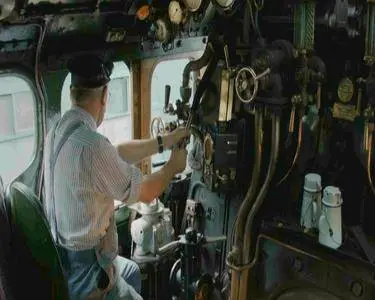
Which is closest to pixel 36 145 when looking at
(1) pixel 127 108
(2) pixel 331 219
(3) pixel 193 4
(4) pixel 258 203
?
(1) pixel 127 108

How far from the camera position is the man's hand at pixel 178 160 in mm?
3260

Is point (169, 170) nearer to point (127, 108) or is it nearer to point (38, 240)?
point (38, 240)

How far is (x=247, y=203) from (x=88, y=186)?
3.18 ft

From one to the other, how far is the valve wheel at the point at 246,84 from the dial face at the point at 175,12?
0.65 metres

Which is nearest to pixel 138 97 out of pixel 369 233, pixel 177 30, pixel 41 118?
pixel 177 30

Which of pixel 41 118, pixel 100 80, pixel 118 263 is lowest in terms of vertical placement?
pixel 118 263

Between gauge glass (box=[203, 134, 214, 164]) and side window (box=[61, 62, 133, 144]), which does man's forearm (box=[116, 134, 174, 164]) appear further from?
side window (box=[61, 62, 133, 144])

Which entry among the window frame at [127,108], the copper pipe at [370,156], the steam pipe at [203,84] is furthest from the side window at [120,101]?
the copper pipe at [370,156]

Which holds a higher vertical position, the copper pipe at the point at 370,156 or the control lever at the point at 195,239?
the copper pipe at the point at 370,156

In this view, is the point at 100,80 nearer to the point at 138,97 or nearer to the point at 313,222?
the point at 138,97

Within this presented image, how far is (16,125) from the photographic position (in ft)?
14.9

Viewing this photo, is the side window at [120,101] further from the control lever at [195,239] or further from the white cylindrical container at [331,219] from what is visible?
the white cylindrical container at [331,219]

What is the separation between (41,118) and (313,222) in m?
1.76

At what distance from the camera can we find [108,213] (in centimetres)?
305
